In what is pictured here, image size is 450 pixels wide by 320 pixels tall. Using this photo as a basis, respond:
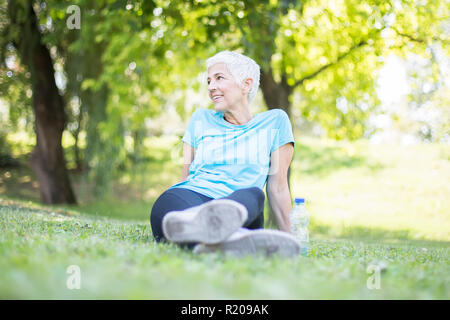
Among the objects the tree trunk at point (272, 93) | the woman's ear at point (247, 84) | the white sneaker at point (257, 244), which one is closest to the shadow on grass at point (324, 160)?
the tree trunk at point (272, 93)

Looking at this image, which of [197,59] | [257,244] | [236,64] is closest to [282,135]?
[236,64]

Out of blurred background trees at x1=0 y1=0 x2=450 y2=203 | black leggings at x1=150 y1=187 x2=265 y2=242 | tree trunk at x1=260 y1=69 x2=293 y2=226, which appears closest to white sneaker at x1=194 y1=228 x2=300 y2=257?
black leggings at x1=150 y1=187 x2=265 y2=242

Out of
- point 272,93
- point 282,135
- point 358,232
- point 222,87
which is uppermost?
point 272,93

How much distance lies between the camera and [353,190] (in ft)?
43.3

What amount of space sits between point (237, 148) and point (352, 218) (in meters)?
8.36

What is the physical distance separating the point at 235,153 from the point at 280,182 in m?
0.39

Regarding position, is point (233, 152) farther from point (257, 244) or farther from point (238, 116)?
point (257, 244)

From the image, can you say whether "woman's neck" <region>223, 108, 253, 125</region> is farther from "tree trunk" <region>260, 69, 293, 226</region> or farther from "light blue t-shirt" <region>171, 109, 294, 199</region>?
"tree trunk" <region>260, 69, 293, 226</region>

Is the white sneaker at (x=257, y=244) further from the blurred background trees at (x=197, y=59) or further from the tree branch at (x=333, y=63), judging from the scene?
the tree branch at (x=333, y=63)

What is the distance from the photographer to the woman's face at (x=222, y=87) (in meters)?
3.25

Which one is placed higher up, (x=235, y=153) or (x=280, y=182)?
(x=235, y=153)

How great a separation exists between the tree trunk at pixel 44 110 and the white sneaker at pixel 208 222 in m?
7.77

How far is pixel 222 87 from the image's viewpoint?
3254 millimetres

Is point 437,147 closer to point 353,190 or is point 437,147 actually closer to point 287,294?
point 353,190
